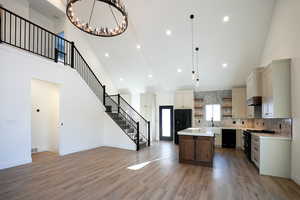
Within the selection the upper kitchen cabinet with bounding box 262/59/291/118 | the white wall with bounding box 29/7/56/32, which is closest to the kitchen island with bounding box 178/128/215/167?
the upper kitchen cabinet with bounding box 262/59/291/118

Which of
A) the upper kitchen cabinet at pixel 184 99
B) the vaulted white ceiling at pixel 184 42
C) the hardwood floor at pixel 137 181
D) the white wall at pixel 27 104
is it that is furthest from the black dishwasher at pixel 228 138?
the white wall at pixel 27 104

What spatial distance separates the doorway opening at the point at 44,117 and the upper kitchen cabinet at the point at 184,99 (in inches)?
217

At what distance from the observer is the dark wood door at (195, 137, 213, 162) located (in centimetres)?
467

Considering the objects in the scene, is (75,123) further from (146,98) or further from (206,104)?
(206,104)

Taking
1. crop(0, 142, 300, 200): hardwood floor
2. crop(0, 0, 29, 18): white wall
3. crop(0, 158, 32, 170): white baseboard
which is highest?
crop(0, 0, 29, 18): white wall

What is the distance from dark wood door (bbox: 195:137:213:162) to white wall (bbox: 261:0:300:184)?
5.94 ft

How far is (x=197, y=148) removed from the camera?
15.8 ft

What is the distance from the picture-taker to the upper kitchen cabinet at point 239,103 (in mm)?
7465

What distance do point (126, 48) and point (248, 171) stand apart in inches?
247

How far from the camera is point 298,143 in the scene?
3.44 metres

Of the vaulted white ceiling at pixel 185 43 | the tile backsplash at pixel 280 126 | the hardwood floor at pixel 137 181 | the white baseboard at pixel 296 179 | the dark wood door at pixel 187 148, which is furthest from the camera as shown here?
the vaulted white ceiling at pixel 185 43

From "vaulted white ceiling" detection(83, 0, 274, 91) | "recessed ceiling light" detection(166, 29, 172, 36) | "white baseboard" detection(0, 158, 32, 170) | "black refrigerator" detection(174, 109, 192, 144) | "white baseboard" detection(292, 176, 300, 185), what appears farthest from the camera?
"black refrigerator" detection(174, 109, 192, 144)

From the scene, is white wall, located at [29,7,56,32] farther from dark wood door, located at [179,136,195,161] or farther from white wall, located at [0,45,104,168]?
dark wood door, located at [179,136,195,161]

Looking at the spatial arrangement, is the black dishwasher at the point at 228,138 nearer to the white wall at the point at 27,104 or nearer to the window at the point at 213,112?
the window at the point at 213,112
